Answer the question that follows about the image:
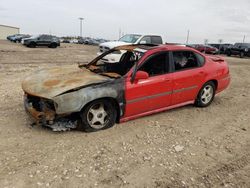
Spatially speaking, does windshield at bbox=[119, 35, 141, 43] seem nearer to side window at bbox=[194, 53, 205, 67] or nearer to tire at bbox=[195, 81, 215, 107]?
side window at bbox=[194, 53, 205, 67]

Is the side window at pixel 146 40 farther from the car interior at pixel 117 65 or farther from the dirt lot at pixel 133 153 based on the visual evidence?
the dirt lot at pixel 133 153

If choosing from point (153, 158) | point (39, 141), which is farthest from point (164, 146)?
point (39, 141)

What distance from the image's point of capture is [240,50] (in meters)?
27.0

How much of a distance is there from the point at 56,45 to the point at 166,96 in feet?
84.8

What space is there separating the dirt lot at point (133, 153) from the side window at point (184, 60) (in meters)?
1.09

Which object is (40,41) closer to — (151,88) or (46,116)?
(151,88)

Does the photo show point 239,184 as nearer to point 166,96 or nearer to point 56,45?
point 166,96

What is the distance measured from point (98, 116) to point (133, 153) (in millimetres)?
984

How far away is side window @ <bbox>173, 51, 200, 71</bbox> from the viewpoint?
5.26 m

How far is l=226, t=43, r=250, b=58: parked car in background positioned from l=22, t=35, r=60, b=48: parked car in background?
2028cm

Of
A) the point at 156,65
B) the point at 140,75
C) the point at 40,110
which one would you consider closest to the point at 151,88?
the point at 140,75

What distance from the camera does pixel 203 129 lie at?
15.6 ft

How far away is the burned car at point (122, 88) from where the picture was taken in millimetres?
4027

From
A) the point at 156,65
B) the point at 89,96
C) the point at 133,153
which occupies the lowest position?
the point at 133,153
